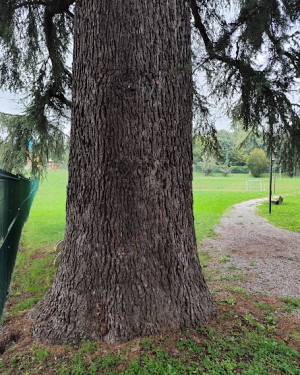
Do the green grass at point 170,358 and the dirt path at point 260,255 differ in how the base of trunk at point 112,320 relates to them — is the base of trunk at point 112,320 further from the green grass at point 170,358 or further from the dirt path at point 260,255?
the dirt path at point 260,255

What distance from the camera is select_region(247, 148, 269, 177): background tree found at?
39.9m

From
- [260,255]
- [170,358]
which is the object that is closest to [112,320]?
[170,358]

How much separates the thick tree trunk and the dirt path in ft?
6.10

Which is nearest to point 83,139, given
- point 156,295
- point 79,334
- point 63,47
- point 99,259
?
point 99,259

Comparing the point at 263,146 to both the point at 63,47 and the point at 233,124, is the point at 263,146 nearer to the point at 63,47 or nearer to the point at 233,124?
the point at 233,124

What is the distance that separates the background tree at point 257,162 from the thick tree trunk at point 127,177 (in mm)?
39400

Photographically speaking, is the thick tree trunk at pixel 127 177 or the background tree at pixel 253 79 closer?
the thick tree trunk at pixel 127 177

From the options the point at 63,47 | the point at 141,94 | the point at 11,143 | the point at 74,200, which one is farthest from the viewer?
the point at 11,143

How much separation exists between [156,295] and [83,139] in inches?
53.9

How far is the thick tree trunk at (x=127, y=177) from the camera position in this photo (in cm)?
216

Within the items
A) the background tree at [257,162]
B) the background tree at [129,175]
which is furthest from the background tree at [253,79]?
the background tree at [257,162]

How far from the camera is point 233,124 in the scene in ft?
18.1

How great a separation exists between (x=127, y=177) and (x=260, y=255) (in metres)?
4.05

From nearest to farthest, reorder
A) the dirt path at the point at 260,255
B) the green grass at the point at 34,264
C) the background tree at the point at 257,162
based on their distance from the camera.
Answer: the green grass at the point at 34,264 < the dirt path at the point at 260,255 < the background tree at the point at 257,162
